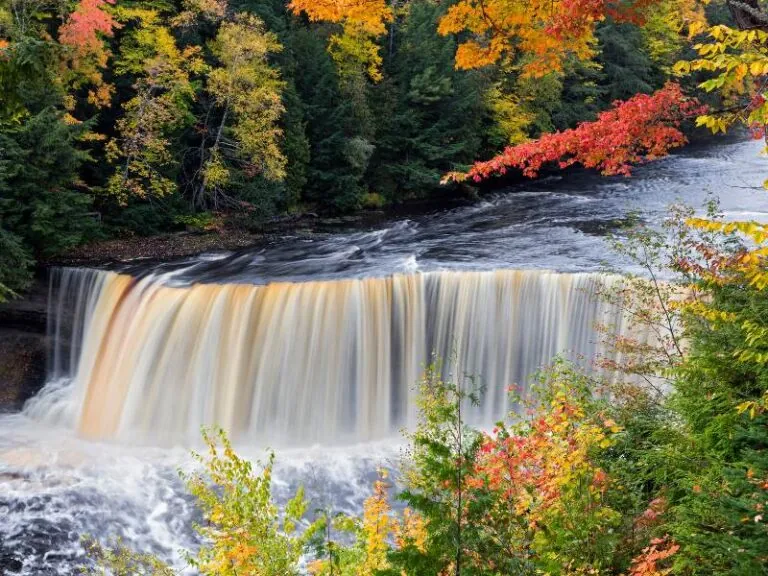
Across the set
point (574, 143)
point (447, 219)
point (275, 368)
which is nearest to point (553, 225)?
point (447, 219)

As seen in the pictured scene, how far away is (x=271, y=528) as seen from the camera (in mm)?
5664

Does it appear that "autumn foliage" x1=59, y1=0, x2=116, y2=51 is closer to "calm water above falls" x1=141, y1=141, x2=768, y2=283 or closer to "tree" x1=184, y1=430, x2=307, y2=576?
"calm water above falls" x1=141, y1=141, x2=768, y2=283

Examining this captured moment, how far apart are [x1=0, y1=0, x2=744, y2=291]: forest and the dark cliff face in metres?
0.91

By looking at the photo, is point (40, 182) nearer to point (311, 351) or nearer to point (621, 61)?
point (311, 351)

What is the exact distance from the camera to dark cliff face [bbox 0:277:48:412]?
14.8 meters

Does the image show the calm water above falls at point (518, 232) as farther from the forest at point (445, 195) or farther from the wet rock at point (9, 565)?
the wet rock at point (9, 565)

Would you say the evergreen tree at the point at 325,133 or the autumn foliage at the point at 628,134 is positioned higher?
the evergreen tree at the point at 325,133

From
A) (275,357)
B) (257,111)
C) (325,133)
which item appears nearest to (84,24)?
(257,111)

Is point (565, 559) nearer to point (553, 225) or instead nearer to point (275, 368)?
point (275, 368)

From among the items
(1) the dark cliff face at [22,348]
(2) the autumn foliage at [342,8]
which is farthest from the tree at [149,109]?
(2) the autumn foliage at [342,8]

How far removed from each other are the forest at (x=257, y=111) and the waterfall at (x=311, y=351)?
2.72 m

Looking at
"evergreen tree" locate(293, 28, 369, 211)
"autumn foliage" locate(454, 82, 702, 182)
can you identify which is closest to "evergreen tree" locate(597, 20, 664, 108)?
"evergreen tree" locate(293, 28, 369, 211)

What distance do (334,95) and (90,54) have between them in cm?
896

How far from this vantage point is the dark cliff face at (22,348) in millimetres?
14750
